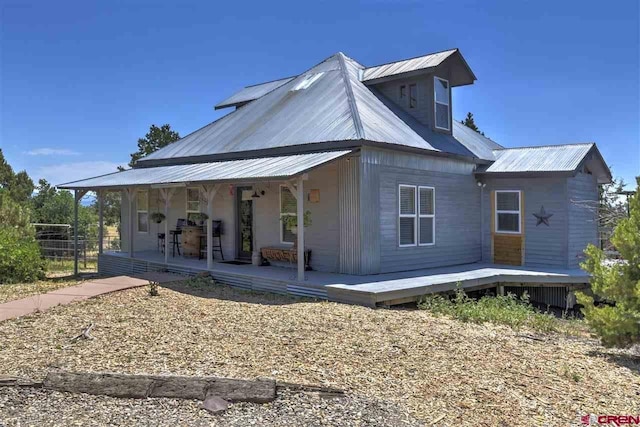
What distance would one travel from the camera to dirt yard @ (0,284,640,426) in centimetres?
431

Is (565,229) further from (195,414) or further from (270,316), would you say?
(195,414)

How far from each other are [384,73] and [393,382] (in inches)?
432

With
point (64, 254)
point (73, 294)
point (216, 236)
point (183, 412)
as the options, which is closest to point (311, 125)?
point (216, 236)

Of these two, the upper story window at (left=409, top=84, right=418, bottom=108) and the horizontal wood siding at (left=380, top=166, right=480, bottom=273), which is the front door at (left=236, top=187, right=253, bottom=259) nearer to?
the horizontal wood siding at (left=380, top=166, right=480, bottom=273)

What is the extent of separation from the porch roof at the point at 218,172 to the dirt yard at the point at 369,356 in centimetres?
278

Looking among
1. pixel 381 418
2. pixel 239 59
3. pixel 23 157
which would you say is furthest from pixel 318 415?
pixel 23 157

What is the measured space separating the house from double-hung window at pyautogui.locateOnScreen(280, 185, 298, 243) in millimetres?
37

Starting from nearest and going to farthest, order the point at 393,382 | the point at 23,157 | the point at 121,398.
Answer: the point at 121,398, the point at 393,382, the point at 23,157

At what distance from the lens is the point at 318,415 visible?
396 cm

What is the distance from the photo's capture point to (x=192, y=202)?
14.6 meters

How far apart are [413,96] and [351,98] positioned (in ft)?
7.24

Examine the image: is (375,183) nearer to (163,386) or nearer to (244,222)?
(244,222)

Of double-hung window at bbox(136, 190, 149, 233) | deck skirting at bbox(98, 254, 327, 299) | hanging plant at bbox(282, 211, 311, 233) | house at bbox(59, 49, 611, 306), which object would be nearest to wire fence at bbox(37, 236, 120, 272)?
double-hung window at bbox(136, 190, 149, 233)

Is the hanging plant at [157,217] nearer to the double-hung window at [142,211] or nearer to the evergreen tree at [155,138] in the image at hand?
the double-hung window at [142,211]
